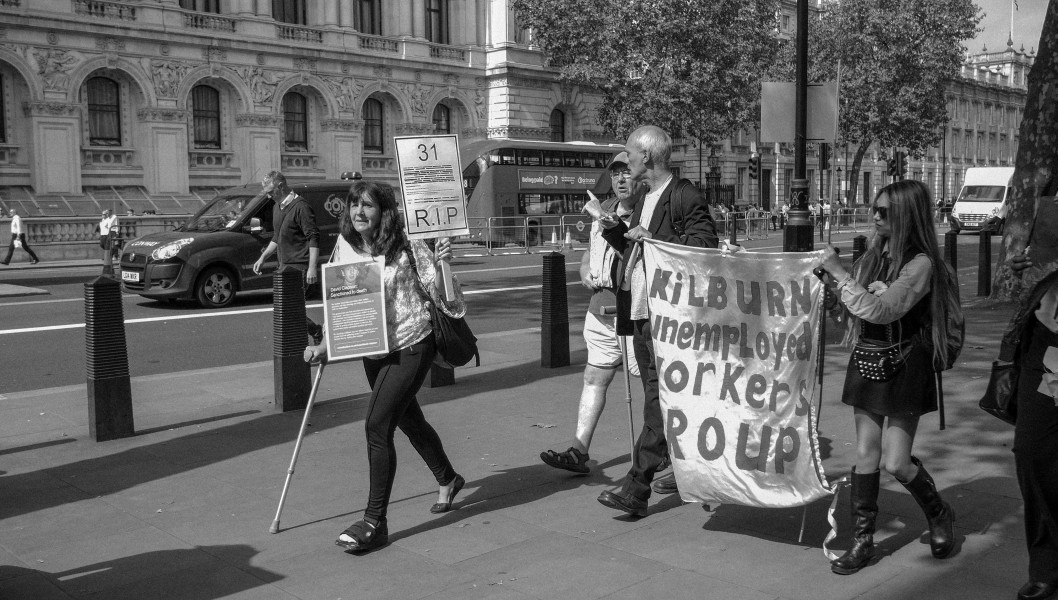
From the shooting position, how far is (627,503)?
520 cm

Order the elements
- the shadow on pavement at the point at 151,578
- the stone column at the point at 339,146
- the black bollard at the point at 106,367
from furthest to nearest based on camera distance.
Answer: the stone column at the point at 339,146 < the black bollard at the point at 106,367 < the shadow on pavement at the point at 151,578

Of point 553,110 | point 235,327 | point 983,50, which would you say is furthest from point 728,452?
point 983,50

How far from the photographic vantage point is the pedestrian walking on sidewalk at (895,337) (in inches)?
172

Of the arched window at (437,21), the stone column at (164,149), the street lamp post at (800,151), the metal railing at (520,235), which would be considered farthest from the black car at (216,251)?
the arched window at (437,21)

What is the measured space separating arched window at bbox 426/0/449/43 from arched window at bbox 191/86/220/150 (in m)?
11.9

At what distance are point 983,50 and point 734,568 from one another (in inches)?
5093

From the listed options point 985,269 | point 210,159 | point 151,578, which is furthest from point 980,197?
point 151,578

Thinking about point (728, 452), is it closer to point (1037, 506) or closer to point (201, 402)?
point (1037, 506)

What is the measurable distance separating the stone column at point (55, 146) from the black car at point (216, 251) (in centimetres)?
1796

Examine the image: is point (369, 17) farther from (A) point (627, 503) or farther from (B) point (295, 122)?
(A) point (627, 503)

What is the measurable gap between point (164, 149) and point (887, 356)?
34450 mm

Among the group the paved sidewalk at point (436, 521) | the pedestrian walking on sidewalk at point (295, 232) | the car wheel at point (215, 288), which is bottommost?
the paved sidewalk at point (436, 521)

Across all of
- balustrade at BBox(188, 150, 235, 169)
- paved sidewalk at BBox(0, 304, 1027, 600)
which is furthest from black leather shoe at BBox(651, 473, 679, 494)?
balustrade at BBox(188, 150, 235, 169)

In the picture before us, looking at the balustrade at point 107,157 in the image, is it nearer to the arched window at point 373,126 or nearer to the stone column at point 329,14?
the stone column at point 329,14
